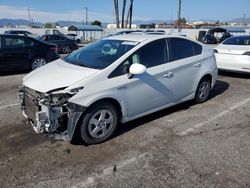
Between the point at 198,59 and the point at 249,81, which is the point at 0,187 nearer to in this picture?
the point at 198,59

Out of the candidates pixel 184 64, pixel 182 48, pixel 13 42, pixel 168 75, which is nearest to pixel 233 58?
pixel 182 48

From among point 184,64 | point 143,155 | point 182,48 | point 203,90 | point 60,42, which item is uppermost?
point 60,42

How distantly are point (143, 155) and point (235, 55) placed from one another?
20.4 feet

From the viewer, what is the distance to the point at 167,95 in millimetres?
5133

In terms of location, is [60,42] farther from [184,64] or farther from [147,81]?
[147,81]

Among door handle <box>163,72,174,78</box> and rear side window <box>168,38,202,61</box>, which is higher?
rear side window <box>168,38,202,61</box>

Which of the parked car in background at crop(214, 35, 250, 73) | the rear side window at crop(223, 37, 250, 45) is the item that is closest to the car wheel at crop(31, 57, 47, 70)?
the parked car in background at crop(214, 35, 250, 73)

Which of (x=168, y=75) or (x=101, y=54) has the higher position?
(x=101, y=54)

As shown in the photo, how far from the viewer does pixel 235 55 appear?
8805 millimetres

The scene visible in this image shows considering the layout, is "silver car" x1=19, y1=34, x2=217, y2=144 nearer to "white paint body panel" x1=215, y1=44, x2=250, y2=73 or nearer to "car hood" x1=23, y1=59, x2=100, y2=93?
"car hood" x1=23, y1=59, x2=100, y2=93

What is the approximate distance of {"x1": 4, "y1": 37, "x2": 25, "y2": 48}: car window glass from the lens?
9.63 meters

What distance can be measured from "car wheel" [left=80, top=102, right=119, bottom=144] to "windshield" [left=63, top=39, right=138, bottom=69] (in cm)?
65

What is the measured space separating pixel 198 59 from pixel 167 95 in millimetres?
1295

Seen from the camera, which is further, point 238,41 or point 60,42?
point 60,42
